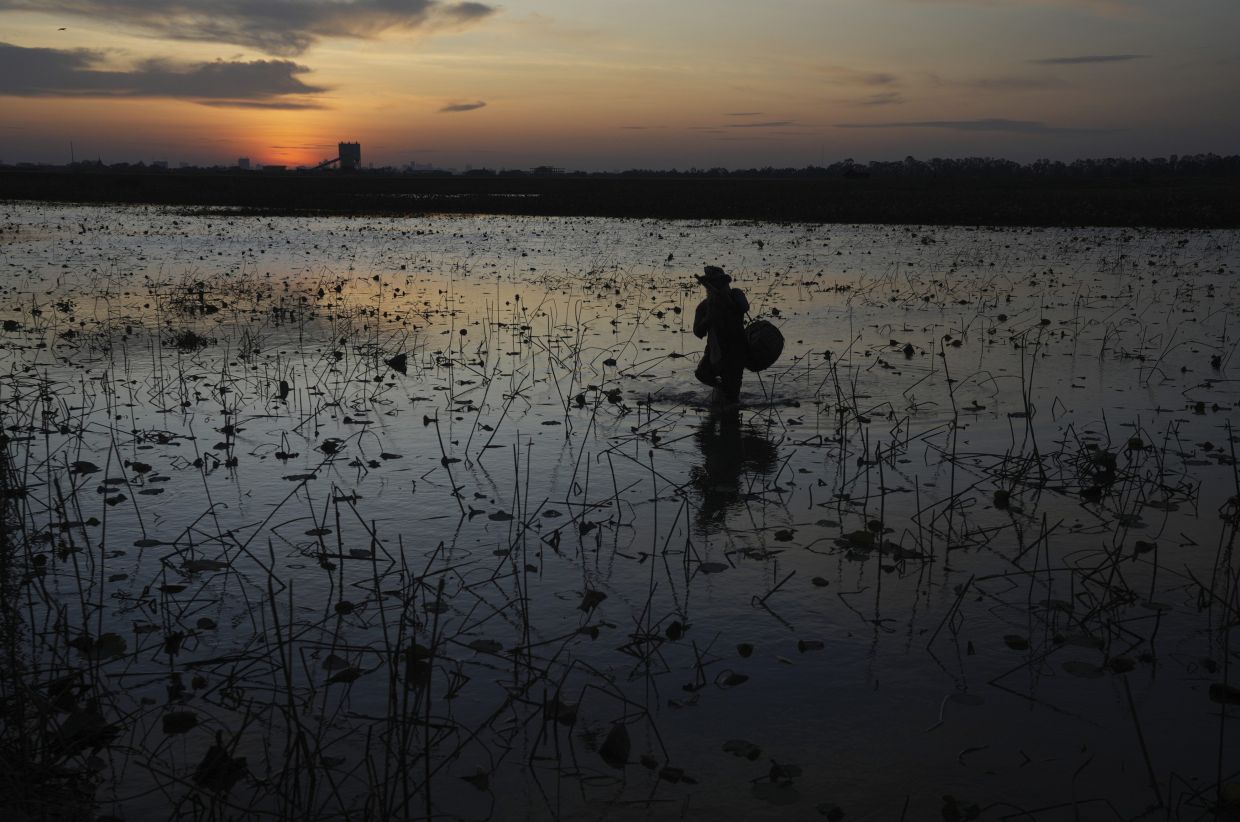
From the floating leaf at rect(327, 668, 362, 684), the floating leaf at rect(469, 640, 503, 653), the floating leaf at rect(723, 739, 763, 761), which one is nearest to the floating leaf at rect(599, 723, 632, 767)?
the floating leaf at rect(723, 739, 763, 761)

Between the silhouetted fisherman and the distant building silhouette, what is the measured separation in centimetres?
17173

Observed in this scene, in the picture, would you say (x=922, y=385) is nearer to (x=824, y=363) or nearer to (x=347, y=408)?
(x=824, y=363)

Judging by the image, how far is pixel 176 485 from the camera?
7.33 meters

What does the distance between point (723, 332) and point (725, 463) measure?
2.34 metres

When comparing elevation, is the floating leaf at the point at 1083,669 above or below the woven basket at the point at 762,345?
below

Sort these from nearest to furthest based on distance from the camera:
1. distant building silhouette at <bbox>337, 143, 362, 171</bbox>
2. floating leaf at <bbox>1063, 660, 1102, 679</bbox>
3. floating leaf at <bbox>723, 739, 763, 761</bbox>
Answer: floating leaf at <bbox>723, 739, 763, 761</bbox>, floating leaf at <bbox>1063, 660, 1102, 679</bbox>, distant building silhouette at <bbox>337, 143, 362, 171</bbox>

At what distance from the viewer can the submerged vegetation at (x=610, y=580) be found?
3.81 m

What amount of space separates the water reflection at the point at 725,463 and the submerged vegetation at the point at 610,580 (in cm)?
6

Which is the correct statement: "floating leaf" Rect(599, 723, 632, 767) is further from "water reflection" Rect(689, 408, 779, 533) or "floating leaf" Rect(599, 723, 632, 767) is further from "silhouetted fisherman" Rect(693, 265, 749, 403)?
"silhouetted fisherman" Rect(693, 265, 749, 403)

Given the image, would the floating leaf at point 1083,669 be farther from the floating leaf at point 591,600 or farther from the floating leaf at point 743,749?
the floating leaf at point 591,600

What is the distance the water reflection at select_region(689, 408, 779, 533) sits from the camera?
278 inches

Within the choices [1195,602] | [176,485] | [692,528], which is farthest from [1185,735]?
[176,485]

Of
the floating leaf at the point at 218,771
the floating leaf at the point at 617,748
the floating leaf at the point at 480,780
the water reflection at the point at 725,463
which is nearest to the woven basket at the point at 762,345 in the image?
the water reflection at the point at 725,463

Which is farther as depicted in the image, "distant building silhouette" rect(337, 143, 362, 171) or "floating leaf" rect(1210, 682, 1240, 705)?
"distant building silhouette" rect(337, 143, 362, 171)
